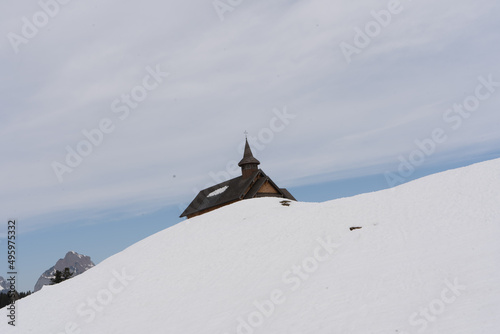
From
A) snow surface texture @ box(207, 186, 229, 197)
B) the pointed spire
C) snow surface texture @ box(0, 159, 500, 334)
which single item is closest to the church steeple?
the pointed spire

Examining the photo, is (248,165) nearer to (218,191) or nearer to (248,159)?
(248,159)

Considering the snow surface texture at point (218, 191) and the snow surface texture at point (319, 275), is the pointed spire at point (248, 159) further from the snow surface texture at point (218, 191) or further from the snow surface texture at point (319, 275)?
the snow surface texture at point (319, 275)

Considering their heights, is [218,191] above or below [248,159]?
below

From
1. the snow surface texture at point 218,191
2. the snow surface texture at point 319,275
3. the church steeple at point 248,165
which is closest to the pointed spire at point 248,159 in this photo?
the church steeple at point 248,165

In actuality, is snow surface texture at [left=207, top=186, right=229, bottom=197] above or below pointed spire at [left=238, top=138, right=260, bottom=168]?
below

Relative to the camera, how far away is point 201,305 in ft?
55.8

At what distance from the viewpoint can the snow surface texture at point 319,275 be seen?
12305mm

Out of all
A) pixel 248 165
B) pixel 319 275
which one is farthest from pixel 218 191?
pixel 319 275

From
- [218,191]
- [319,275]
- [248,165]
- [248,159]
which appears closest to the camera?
[319,275]

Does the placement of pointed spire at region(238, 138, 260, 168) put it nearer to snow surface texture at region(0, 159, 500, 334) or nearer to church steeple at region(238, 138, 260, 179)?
church steeple at region(238, 138, 260, 179)

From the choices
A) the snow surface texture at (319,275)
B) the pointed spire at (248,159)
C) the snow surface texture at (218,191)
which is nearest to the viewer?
the snow surface texture at (319,275)

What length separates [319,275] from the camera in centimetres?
1616

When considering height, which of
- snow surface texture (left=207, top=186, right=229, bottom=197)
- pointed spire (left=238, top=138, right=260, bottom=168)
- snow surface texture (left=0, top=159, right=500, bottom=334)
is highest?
pointed spire (left=238, top=138, right=260, bottom=168)

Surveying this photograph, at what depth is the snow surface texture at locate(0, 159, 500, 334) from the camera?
12305 mm
